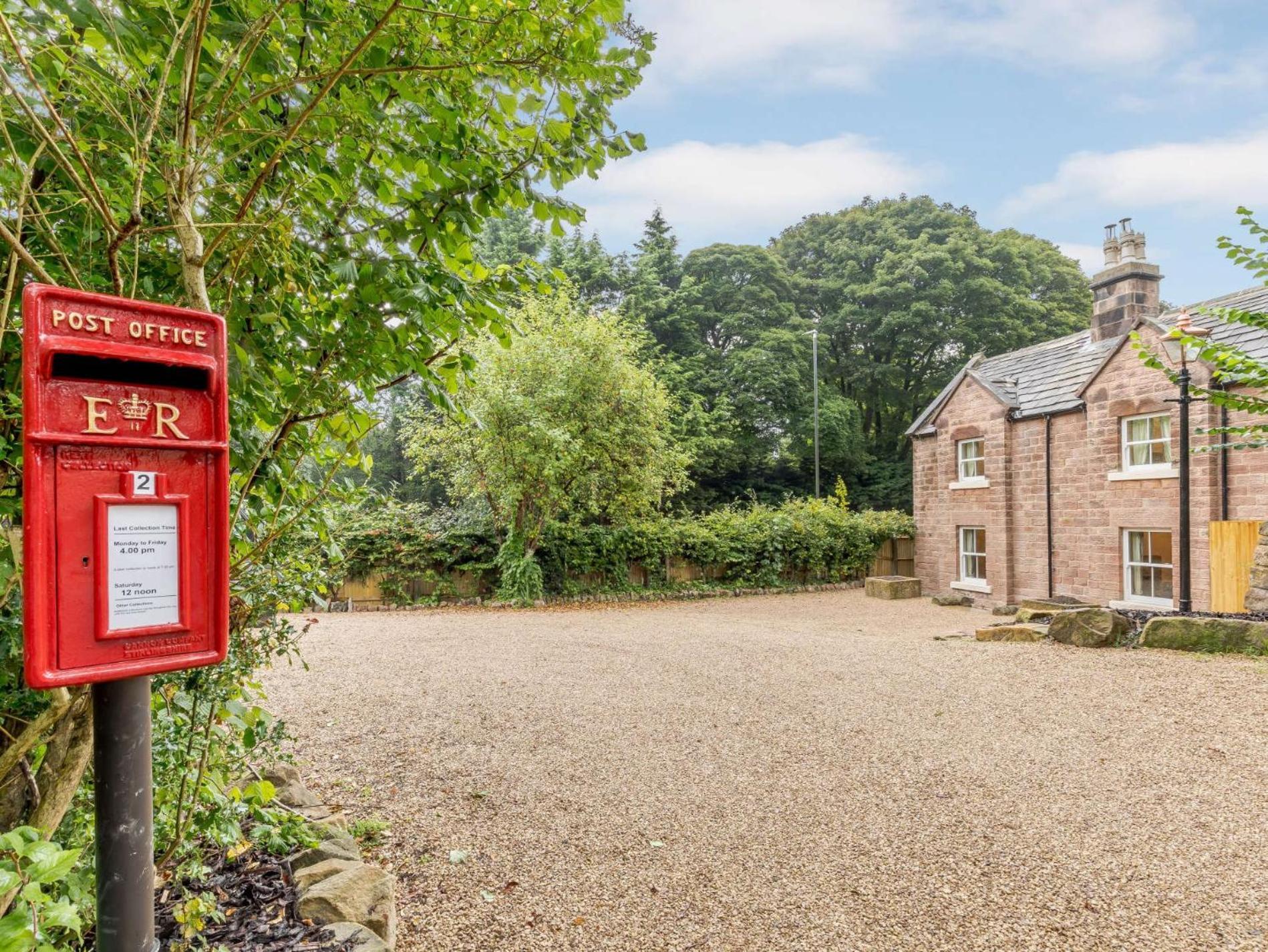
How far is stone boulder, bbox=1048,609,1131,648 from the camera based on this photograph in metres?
8.52

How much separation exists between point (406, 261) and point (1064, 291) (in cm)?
3652

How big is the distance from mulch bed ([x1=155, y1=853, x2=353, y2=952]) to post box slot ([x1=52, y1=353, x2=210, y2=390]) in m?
1.75

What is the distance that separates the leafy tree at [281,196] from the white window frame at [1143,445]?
13350mm

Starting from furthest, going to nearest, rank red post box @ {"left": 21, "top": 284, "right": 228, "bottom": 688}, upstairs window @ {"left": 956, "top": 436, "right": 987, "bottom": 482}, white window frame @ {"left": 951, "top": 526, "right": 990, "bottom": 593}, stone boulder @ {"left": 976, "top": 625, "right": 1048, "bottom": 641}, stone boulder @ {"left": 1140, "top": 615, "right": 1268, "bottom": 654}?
upstairs window @ {"left": 956, "top": 436, "right": 987, "bottom": 482}
white window frame @ {"left": 951, "top": 526, "right": 990, "bottom": 593}
stone boulder @ {"left": 976, "top": 625, "right": 1048, "bottom": 641}
stone boulder @ {"left": 1140, "top": 615, "right": 1268, "bottom": 654}
red post box @ {"left": 21, "top": 284, "right": 228, "bottom": 688}

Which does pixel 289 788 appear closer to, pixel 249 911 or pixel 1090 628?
pixel 249 911

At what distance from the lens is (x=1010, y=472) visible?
582 inches

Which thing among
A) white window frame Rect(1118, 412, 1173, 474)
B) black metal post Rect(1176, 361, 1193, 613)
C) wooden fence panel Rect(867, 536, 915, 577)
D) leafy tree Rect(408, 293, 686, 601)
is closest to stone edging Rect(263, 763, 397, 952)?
leafy tree Rect(408, 293, 686, 601)

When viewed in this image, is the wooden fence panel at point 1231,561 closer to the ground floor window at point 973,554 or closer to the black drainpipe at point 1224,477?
the black drainpipe at point 1224,477

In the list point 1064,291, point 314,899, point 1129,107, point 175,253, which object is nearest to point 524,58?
point 175,253

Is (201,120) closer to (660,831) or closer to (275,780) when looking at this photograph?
(275,780)

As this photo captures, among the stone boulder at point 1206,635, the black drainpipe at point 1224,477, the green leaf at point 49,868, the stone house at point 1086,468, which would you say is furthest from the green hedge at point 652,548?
the green leaf at point 49,868

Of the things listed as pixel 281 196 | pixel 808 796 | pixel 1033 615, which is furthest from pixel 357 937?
pixel 1033 615

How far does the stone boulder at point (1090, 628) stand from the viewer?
852cm

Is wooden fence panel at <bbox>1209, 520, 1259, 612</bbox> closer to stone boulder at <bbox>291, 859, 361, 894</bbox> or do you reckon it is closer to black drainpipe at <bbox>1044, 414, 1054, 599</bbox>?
black drainpipe at <bbox>1044, 414, 1054, 599</bbox>
